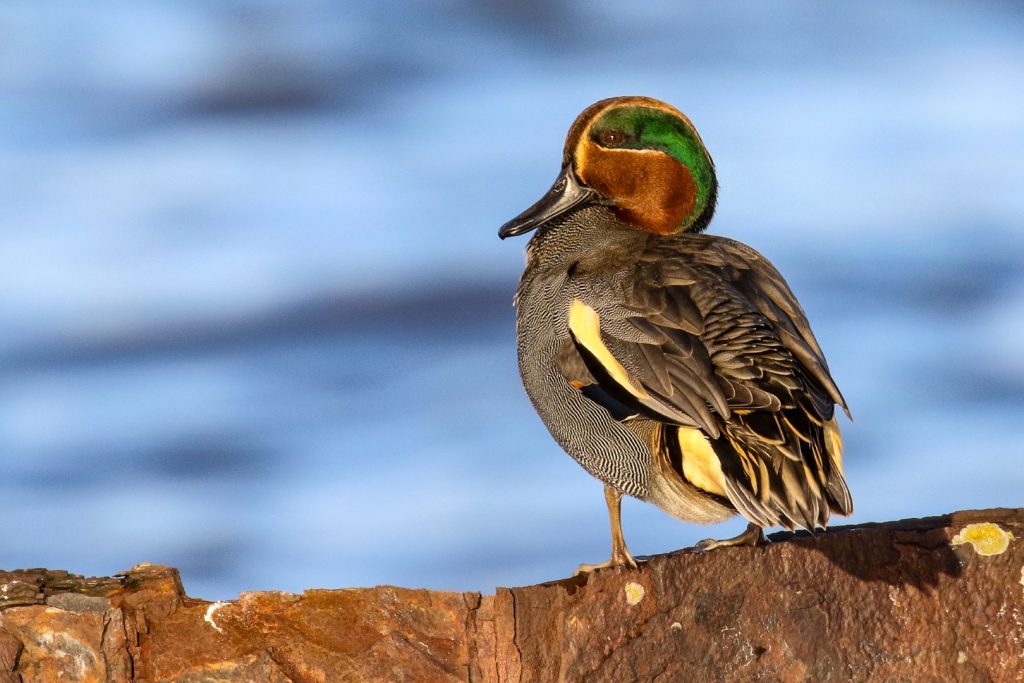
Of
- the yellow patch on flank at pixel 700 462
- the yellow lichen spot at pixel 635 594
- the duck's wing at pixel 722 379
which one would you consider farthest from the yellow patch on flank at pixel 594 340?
the yellow lichen spot at pixel 635 594

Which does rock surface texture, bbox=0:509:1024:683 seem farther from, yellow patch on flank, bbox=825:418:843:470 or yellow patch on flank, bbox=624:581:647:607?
yellow patch on flank, bbox=825:418:843:470

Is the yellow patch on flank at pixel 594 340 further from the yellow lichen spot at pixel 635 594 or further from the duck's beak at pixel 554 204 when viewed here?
the duck's beak at pixel 554 204

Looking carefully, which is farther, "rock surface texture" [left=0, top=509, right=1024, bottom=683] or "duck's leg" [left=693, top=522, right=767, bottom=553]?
"duck's leg" [left=693, top=522, right=767, bottom=553]

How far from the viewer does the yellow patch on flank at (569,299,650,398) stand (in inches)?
205

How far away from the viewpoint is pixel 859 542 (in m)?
4.43

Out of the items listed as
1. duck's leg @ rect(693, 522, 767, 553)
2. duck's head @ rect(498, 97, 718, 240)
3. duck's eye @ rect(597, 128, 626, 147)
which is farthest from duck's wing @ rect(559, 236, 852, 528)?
duck's eye @ rect(597, 128, 626, 147)

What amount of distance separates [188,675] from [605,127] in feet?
11.2

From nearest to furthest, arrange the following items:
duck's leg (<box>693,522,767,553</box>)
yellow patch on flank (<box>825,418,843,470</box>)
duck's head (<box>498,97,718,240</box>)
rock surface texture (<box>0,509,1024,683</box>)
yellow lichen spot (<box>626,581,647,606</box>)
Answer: rock surface texture (<box>0,509,1024,683</box>) → yellow lichen spot (<box>626,581,647,606</box>) → yellow patch on flank (<box>825,418,843,470</box>) → duck's leg (<box>693,522,767,553</box>) → duck's head (<box>498,97,718,240</box>)

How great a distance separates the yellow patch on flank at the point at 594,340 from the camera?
5.20 meters

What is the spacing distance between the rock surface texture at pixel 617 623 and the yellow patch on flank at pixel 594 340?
803 millimetres

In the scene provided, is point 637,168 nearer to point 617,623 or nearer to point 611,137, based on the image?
point 611,137

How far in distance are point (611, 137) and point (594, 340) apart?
5.26 ft

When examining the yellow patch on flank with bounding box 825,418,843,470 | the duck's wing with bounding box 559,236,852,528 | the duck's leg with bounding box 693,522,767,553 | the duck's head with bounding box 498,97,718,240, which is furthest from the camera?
the duck's head with bounding box 498,97,718,240

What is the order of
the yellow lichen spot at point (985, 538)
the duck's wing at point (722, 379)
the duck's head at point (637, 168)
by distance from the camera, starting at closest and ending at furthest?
1. the yellow lichen spot at point (985, 538)
2. the duck's wing at point (722, 379)
3. the duck's head at point (637, 168)
